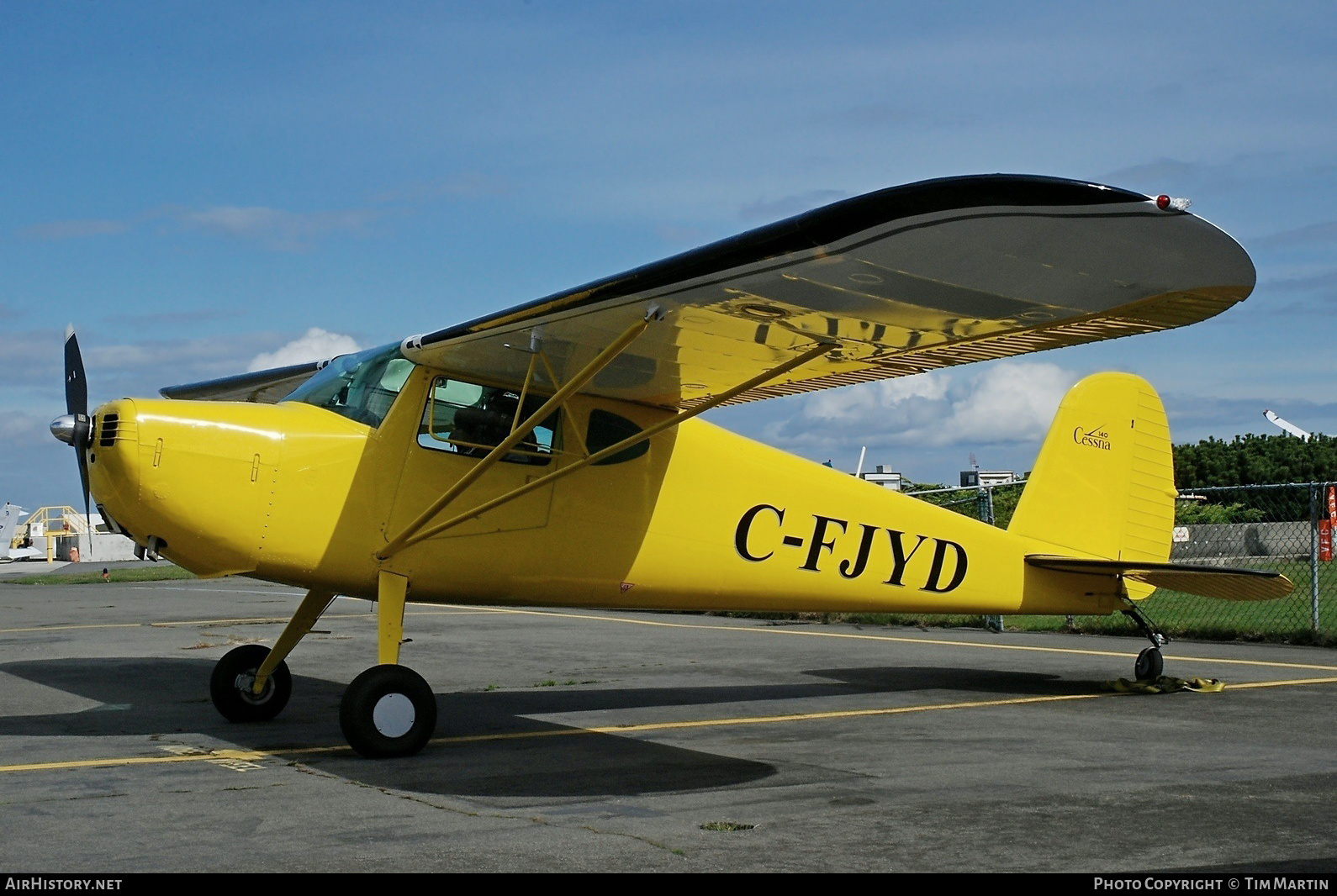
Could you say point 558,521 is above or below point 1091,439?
below

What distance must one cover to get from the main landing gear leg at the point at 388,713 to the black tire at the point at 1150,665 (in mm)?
6084

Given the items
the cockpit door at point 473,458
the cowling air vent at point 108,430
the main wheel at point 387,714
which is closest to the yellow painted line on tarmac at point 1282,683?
the cockpit door at point 473,458

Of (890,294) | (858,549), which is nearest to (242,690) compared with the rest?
(858,549)

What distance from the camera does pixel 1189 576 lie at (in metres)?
10.0

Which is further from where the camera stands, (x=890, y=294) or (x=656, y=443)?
(x=656, y=443)

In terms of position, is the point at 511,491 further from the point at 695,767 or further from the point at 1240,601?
the point at 1240,601

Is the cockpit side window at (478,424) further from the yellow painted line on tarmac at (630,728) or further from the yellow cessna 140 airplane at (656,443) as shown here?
the yellow painted line on tarmac at (630,728)

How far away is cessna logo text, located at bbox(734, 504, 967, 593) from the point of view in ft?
30.0

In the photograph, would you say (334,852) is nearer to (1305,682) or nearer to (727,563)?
(727,563)

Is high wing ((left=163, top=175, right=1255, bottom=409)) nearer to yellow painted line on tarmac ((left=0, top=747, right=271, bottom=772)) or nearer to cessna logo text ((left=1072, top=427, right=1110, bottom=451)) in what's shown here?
yellow painted line on tarmac ((left=0, top=747, right=271, bottom=772))

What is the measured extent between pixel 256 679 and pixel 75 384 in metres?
2.34

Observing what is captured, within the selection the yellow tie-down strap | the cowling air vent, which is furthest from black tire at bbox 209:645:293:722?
the yellow tie-down strap

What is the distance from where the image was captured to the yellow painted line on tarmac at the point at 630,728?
271 inches
